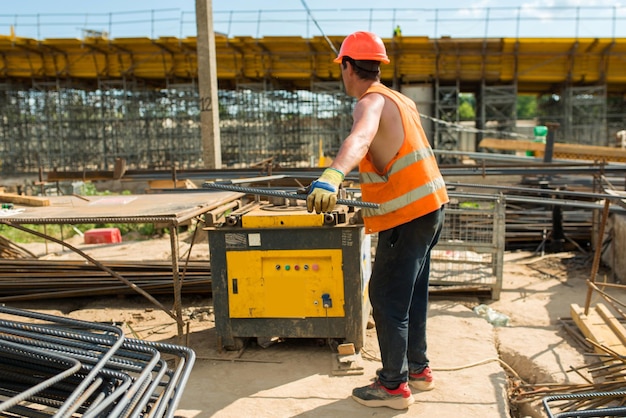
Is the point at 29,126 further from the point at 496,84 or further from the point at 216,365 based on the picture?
the point at 216,365

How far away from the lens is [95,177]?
10914 millimetres

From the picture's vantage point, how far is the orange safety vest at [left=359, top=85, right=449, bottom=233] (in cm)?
329

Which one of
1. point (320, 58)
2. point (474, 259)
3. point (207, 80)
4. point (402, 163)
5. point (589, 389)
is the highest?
point (320, 58)

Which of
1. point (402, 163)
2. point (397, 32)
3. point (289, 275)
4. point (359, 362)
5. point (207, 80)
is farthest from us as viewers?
point (397, 32)

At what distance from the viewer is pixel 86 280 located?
6336 millimetres

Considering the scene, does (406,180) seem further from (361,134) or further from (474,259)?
(474,259)

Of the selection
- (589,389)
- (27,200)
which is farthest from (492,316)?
(27,200)

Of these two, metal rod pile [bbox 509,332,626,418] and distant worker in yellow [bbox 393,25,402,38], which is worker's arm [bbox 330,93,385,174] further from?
distant worker in yellow [bbox 393,25,402,38]

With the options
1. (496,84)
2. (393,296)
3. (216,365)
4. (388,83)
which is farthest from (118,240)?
(496,84)

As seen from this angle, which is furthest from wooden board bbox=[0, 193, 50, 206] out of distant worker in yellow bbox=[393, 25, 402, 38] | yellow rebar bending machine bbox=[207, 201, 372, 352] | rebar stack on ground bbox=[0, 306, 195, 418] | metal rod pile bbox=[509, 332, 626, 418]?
distant worker in yellow bbox=[393, 25, 402, 38]

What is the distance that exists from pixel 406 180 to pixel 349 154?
2.15 feet

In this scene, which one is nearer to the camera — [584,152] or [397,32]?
[584,152]

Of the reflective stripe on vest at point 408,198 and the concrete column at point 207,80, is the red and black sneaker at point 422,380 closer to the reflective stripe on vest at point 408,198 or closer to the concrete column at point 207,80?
the reflective stripe on vest at point 408,198

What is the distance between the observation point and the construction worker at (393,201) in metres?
3.28
